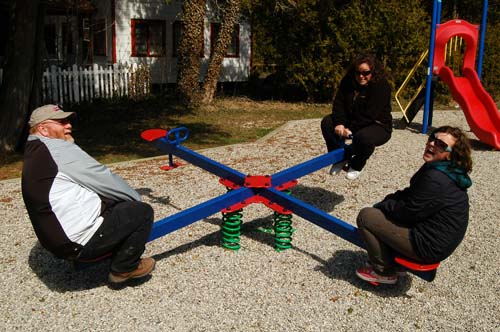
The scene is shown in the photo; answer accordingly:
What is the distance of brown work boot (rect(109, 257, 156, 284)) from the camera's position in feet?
12.7

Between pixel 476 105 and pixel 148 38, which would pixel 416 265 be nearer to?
pixel 476 105

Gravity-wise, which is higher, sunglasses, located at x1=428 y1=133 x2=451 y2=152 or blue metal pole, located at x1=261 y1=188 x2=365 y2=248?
sunglasses, located at x1=428 y1=133 x2=451 y2=152

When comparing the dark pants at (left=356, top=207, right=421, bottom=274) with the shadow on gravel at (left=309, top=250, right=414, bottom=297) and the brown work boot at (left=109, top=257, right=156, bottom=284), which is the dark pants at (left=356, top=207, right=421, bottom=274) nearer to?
the shadow on gravel at (left=309, top=250, right=414, bottom=297)

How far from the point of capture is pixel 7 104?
9.32 m

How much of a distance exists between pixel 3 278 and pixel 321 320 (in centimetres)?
254

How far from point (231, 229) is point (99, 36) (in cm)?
1609

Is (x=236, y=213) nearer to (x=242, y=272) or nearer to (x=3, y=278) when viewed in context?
(x=242, y=272)

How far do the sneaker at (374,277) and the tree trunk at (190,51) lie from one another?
11562 mm

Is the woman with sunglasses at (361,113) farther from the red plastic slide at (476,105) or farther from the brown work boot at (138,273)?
the red plastic slide at (476,105)

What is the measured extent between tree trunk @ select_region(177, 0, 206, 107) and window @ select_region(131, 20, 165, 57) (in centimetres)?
425

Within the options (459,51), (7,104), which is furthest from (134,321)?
(459,51)

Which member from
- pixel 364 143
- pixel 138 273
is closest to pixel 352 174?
pixel 364 143

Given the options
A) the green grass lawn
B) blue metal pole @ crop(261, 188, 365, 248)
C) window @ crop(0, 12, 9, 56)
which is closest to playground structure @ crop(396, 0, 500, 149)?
the green grass lawn

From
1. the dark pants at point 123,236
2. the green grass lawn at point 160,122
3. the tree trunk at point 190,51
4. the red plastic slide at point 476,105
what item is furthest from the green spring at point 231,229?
the tree trunk at point 190,51
